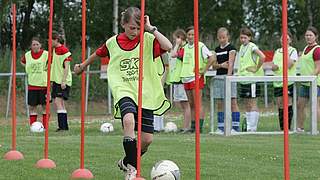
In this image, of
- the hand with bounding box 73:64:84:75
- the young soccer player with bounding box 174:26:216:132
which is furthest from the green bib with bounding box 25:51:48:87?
the hand with bounding box 73:64:84:75

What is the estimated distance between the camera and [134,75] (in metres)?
8.41

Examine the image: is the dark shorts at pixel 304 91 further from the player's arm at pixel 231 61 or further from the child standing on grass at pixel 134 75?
the child standing on grass at pixel 134 75

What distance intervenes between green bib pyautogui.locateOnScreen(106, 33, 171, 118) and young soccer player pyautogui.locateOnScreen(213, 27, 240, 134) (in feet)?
20.9

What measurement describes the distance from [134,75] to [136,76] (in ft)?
0.08

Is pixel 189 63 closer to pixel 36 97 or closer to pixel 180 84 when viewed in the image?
pixel 180 84

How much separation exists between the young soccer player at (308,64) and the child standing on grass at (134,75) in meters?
7.07

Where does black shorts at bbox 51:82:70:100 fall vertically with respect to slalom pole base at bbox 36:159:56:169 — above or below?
above

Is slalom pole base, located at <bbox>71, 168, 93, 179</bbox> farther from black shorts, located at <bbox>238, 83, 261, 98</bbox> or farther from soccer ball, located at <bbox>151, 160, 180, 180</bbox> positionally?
black shorts, located at <bbox>238, 83, 261, 98</bbox>

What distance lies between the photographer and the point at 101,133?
15453mm

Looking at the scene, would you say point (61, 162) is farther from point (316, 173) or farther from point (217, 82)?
point (217, 82)

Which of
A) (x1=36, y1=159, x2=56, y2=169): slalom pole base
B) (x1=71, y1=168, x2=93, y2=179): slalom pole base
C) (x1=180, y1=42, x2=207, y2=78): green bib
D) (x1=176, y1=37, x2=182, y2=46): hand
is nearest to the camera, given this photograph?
(x1=71, y1=168, x2=93, y2=179): slalom pole base

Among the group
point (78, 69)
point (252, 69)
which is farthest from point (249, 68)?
point (78, 69)

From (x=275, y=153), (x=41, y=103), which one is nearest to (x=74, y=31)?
(x=41, y=103)

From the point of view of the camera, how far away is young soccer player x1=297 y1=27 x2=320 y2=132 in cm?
1506
